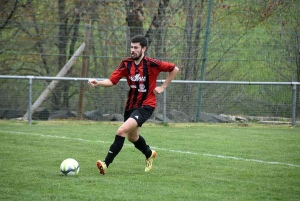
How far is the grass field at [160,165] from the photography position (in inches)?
252

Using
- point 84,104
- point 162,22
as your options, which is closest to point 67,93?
point 84,104

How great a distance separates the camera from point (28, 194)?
244 inches

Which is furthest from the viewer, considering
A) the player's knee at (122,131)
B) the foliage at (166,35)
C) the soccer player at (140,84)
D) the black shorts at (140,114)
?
the foliage at (166,35)

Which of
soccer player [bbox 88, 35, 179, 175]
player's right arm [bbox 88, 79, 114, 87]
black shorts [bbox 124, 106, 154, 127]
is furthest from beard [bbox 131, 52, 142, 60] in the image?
black shorts [bbox 124, 106, 154, 127]

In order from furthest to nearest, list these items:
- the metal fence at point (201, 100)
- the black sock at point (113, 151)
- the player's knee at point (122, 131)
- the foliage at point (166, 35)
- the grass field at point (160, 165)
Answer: the foliage at point (166, 35), the metal fence at point (201, 100), the player's knee at point (122, 131), the black sock at point (113, 151), the grass field at point (160, 165)

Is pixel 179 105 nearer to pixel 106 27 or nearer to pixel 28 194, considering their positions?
pixel 106 27

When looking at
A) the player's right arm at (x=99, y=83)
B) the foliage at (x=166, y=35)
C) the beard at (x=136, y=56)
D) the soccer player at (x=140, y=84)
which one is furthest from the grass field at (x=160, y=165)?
the foliage at (x=166, y=35)

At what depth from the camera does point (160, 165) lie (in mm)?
8656

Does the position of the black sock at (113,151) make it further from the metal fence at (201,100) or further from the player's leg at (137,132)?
the metal fence at (201,100)

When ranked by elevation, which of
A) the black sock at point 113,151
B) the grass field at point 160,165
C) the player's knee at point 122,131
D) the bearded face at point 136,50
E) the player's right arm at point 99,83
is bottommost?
the grass field at point 160,165

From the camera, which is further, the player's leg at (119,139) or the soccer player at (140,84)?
the soccer player at (140,84)

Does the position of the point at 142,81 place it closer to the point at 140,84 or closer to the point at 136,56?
the point at 140,84

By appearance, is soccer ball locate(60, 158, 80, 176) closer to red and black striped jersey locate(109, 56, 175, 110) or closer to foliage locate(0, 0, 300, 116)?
red and black striped jersey locate(109, 56, 175, 110)

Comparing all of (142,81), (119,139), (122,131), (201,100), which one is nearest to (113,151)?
(119,139)
